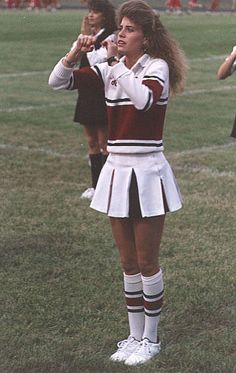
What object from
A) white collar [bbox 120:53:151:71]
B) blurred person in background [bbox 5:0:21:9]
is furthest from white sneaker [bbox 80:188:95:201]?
blurred person in background [bbox 5:0:21:9]

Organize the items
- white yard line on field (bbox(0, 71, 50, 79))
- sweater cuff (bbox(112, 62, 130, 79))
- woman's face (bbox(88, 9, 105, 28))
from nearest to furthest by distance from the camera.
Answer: sweater cuff (bbox(112, 62, 130, 79)) < woman's face (bbox(88, 9, 105, 28)) < white yard line on field (bbox(0, 71, 50, 79))

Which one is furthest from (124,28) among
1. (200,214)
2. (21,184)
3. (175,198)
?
(21,184)

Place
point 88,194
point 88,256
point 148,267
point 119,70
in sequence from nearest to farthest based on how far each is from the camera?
point 119,70
point 148,267
point 88,256
point 88,194

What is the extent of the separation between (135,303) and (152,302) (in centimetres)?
12

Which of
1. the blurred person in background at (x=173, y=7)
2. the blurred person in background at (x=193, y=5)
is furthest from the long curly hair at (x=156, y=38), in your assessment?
the blurred person in background at (x=193, y=5)

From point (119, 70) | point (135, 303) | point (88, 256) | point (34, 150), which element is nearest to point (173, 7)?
point (34, 150)

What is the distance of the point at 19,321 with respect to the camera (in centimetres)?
532

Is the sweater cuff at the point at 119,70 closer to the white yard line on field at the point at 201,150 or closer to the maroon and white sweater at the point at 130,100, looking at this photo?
the maroon and white sweater at the point at 130,100

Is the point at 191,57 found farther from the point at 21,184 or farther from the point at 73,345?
the point at 73,345

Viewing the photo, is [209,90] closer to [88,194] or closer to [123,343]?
[88,194]

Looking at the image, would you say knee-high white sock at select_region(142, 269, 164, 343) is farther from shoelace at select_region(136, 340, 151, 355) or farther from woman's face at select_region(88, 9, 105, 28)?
woman's face at select_region(88, 9, 105, 28)

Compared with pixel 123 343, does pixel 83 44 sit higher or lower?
higher

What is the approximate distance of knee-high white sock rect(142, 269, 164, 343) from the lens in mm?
4738

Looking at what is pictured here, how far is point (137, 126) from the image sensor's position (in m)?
4.50
